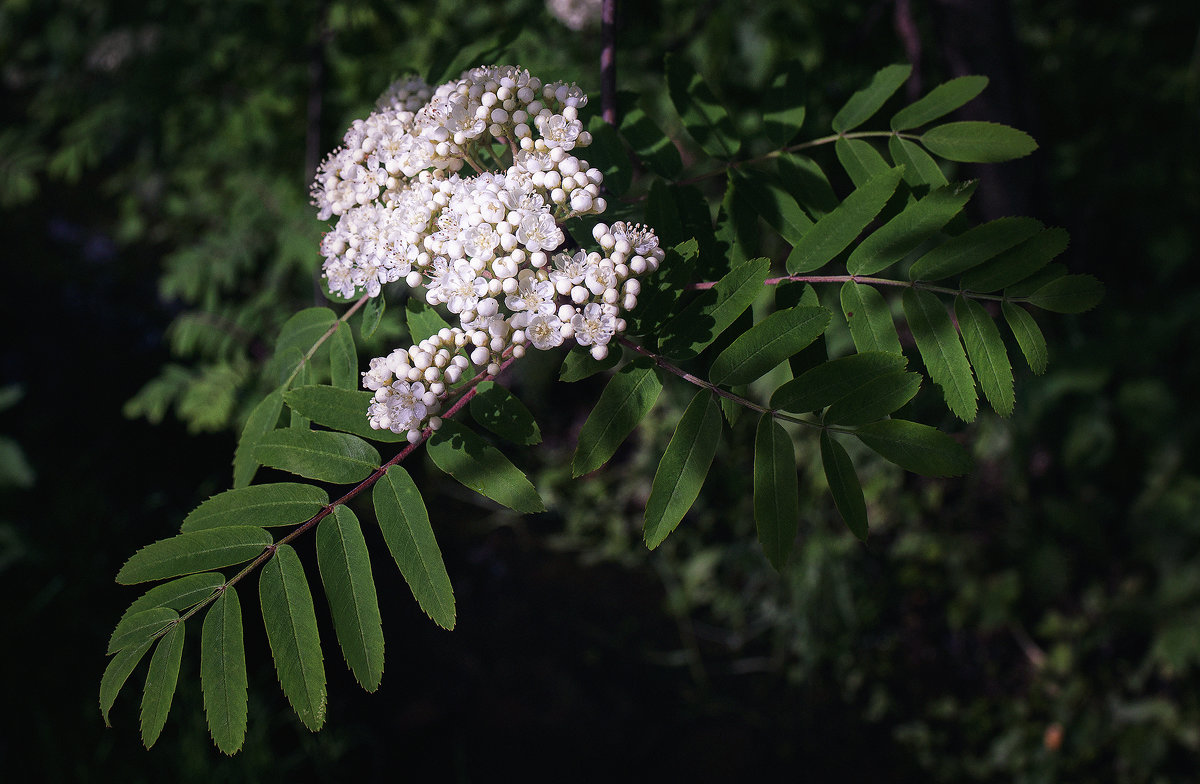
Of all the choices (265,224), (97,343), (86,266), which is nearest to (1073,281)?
(265,224)

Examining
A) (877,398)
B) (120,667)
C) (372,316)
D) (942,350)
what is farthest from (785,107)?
(120,667)

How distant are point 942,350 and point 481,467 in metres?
0.80

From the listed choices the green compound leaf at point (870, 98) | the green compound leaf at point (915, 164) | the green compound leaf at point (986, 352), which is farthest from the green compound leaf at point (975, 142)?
the green compound leaf at point (986, 352)

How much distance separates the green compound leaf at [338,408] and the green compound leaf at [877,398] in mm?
728

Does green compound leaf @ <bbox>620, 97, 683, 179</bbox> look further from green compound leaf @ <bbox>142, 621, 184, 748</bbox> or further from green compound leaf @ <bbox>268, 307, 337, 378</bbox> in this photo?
green compound leaf @ <bbox>142, 621, 184, 748</bbox>

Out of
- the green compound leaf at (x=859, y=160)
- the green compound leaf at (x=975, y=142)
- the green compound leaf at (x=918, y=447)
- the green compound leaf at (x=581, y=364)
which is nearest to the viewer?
the green compound leaf at (x=918, y=447)

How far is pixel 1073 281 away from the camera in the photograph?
48.6 inches

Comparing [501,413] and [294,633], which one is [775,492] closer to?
[501,413]

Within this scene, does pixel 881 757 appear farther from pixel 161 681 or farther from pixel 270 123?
pixel 270 123

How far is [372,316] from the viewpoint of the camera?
1.42 metres

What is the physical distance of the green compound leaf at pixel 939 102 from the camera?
1517 mm

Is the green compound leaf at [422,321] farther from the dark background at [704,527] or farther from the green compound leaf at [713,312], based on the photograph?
the dark background at [704,527]

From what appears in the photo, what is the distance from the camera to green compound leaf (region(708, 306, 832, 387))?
46.1 inches

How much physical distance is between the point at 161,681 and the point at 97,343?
4.71m
